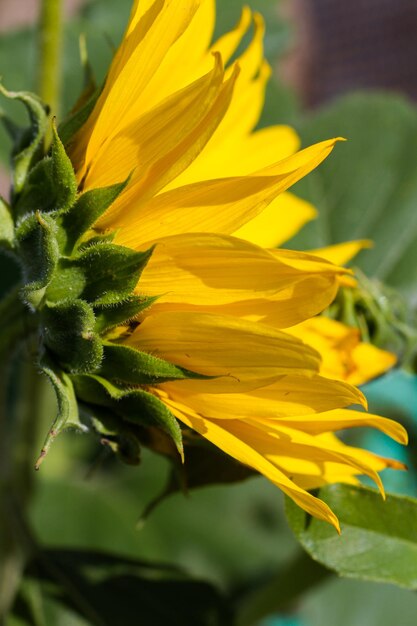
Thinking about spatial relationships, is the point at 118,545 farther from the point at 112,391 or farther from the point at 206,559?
the point at 112,391

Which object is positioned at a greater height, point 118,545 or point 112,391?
point 112,391

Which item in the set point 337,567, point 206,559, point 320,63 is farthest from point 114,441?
point 320,63

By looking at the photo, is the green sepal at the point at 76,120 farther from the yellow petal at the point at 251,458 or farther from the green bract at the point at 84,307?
the yellow petal at the point at 251,458

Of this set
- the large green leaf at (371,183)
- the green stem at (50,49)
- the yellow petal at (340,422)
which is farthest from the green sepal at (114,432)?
the large green leaf at (371,183)

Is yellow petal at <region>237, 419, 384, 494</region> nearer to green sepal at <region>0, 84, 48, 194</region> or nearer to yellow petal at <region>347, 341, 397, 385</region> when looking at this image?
yellow petal at <region>347, 341, 397, 385</region>

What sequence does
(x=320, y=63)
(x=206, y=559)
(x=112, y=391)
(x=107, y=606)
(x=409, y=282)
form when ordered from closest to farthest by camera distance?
(x=112, y=391), (x=107, y=606), (x=409, y=282), (x=206, y=559), (x=320, y=63)

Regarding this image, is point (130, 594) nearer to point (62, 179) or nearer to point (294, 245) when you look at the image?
point (294, 245)
